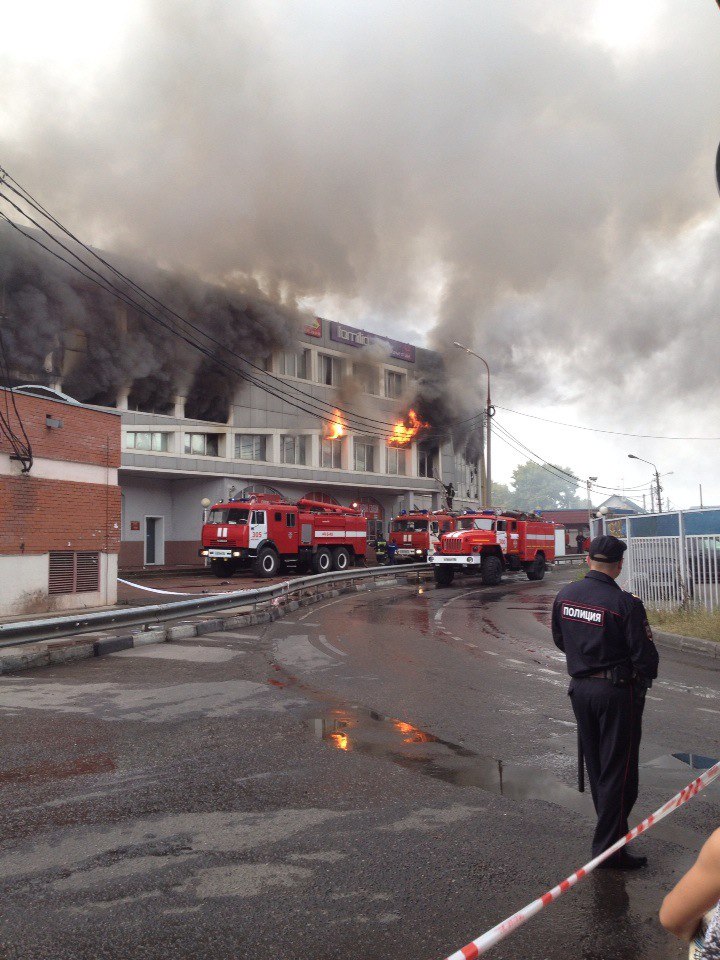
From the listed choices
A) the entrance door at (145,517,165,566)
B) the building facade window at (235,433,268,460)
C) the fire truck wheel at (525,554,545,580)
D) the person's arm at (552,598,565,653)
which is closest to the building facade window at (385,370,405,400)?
the building facade window at (235,433,268,460)

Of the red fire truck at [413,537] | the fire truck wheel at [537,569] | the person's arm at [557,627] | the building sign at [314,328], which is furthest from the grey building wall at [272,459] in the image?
the person's arm at [557,627]

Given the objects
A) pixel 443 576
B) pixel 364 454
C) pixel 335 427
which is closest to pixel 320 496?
pixel 364 454

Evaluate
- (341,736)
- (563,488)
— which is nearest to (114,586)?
(341,736)

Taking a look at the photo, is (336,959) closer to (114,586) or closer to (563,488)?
(114,586)

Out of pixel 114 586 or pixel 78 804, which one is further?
pixel 114 586

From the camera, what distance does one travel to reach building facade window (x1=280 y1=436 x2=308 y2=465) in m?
39.2

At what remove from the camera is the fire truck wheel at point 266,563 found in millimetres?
25672

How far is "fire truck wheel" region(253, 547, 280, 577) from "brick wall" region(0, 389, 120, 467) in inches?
367

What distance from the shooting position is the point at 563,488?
143750mm

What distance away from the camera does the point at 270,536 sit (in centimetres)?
2623

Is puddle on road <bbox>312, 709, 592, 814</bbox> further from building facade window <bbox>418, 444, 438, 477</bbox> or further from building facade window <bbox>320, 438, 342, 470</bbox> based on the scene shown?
building facade window <bbox>418, 444, 438, 477</bbox>

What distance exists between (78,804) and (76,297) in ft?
106

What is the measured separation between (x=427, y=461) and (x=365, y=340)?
842cm

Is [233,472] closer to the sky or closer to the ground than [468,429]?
closer to the ground
